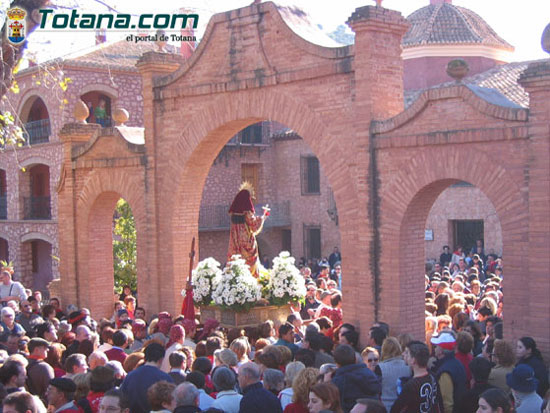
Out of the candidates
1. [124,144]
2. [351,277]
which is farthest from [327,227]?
[351,277]

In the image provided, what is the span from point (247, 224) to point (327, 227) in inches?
643

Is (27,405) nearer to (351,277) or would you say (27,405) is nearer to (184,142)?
(351,277)

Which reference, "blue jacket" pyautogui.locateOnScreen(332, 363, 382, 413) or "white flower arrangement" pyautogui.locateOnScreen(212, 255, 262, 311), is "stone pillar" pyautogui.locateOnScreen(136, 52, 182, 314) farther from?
"blue jacket" pyautogui.locateOnScreen(332, 363, 382, 413)

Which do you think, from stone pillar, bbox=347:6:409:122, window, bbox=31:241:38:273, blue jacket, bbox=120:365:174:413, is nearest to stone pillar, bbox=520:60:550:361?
stone pillar, bbox=347:6:409:122

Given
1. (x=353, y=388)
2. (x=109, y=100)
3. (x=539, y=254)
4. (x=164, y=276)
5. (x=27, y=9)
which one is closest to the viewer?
(x=353, y=388)

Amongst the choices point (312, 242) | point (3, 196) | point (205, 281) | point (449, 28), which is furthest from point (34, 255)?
point (205, 281)

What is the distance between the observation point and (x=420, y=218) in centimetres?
1165

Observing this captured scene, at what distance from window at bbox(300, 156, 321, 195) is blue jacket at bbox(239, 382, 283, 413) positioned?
79.8 ft

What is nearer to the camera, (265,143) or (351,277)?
(351,277)

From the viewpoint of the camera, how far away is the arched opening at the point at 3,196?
30423 millimetres

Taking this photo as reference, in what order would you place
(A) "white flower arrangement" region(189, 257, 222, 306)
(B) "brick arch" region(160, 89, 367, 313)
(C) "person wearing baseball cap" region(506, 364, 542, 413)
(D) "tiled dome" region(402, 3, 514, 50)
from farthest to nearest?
(D) "tiled dome" region(402, 3, 514, 50), (A) "white flower arrangement" region(189, 257, 222, 306), (B) "brick arch" region(160, 89, 367, 313), (C) "person wearing baseball cap" region(506, 364, 542, 413)

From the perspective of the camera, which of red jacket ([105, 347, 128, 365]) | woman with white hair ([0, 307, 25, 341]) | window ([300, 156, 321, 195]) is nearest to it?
red jacket ([105, 347, 128, 365])

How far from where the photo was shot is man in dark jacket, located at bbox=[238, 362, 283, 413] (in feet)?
20.2

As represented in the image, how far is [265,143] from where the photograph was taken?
31.6m
